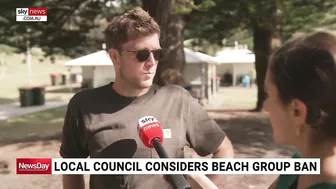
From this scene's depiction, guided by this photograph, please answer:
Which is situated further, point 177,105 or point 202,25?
point 202,25

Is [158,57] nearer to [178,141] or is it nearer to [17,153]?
[178,141]

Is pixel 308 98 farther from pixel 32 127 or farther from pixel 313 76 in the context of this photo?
pixel 32 127

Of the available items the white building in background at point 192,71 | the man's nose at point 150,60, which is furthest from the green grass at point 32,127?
the man's nose at point 150,60

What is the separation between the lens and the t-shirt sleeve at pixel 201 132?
188 cm

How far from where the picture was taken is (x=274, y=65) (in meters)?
1.16

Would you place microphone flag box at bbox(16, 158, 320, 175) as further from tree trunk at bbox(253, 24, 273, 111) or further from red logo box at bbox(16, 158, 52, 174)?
tree trunk at bbox(253, 24, 273, 111)

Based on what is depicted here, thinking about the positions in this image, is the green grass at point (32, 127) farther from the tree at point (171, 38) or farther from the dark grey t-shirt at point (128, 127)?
the dark grey t-shirt at point (128, 127)

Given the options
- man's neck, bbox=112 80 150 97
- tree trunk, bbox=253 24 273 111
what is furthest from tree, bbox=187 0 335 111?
man's neck, bbox=112 80 150 97

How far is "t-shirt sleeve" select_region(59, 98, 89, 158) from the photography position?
5.95ft

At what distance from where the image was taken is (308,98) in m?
1.08

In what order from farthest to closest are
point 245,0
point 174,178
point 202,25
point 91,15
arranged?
point 202,25, point 91,15, point 245,0, point 174,178

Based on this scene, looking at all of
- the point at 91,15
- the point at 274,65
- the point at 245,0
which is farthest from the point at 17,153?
→ the point at 274,65

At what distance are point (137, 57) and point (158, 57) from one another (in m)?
0.11

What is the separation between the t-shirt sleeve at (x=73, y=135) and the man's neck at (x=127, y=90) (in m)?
0.18
